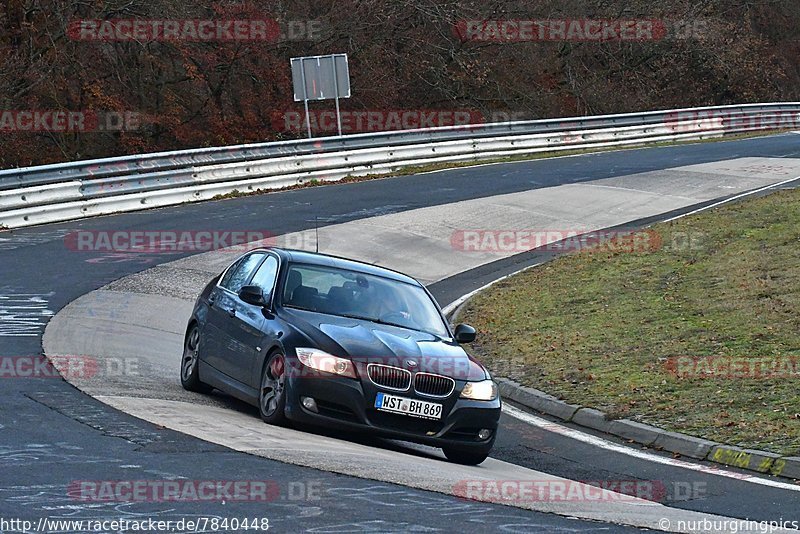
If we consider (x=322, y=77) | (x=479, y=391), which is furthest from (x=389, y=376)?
(x=322, y=77)

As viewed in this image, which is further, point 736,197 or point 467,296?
point 736,197

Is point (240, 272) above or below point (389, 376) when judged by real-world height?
above

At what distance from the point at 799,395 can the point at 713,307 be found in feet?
15.2

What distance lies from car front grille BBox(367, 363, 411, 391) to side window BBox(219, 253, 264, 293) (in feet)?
8.16

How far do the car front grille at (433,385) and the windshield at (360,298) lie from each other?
1036mm

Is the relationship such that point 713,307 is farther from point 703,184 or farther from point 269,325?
point 703,184

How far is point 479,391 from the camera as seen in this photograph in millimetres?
9992

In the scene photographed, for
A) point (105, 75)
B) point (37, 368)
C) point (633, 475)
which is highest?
point (105, 75)

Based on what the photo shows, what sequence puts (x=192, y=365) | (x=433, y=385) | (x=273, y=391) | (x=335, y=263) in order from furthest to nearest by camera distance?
(x=192, y=365) → (x=335, y=263) → (x=273, y=391) → (x=433, y=385)

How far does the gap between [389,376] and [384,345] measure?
0.34 metres

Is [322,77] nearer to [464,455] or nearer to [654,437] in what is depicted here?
[654,437]

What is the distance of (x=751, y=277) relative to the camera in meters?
17.6

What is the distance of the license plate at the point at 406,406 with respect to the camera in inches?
377

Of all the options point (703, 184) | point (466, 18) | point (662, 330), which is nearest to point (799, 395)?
point (662, 330)
